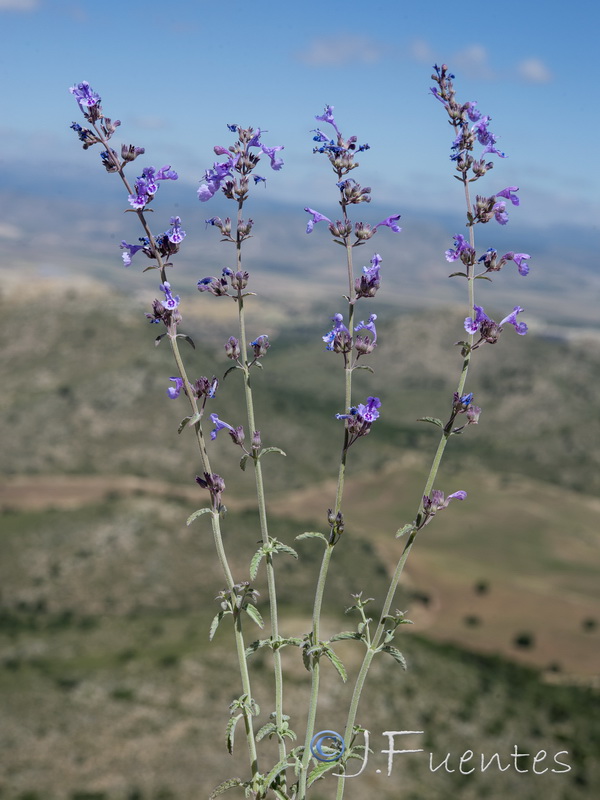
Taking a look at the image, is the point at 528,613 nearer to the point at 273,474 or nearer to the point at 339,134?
the point at 273,474

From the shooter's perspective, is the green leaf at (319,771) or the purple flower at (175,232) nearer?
the green leaf at (319,771)

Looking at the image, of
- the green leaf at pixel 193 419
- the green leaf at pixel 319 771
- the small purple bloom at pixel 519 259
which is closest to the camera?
the green leaf at pixel 193 419

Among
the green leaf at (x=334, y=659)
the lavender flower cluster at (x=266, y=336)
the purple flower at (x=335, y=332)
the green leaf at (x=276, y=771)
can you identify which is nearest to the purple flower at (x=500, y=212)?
the lavender flower cluster at (x=266, y=336)

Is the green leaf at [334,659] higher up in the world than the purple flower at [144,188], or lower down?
lower down

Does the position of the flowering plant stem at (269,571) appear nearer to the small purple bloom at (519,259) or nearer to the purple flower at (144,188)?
the purple flower at (144,188)

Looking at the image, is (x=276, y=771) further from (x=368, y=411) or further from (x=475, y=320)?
(x=475, y=320)

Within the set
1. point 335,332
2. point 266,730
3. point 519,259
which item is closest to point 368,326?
point 335,332

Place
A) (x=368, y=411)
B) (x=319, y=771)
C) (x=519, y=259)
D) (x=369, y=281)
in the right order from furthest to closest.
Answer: (x=519, y=259) → (x=369, y=281) → (x=368, y=411) → (x=319, y=771)

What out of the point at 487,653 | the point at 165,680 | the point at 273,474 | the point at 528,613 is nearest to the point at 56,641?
the point at 165,680

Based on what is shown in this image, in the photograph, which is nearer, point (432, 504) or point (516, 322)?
point (432, 504)
